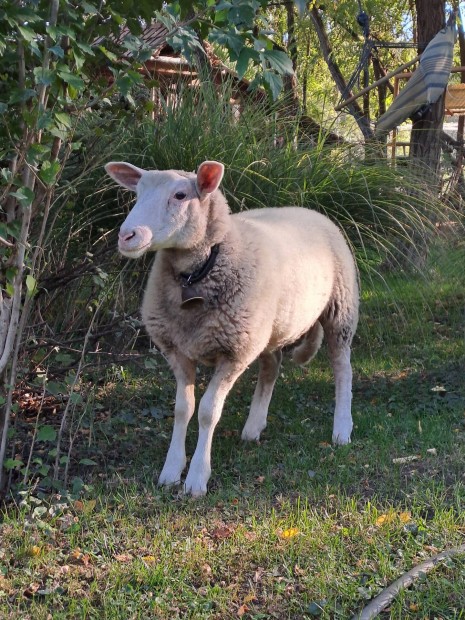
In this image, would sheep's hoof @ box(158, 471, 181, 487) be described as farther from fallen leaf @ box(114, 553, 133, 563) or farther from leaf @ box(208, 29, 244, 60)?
leaf @ box(208, 29, 244, 60)

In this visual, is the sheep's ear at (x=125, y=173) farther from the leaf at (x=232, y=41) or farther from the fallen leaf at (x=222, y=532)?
the fallen leaf at (x=222, y=532)

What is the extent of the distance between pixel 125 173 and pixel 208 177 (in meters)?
0.50

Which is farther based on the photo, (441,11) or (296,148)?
(441,11)

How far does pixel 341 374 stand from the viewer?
5.08 m

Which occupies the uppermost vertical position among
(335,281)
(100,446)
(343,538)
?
(335,281)

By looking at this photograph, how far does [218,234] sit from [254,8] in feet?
4.25

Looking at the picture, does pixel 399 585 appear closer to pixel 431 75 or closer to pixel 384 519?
pixel 384 519

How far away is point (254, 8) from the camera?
3012 mm

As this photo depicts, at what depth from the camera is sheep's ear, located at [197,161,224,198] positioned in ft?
12.7

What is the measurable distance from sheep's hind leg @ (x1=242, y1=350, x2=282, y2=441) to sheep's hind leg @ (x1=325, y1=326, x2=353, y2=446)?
366 mm

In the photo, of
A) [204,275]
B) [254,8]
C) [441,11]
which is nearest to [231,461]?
[204,275]

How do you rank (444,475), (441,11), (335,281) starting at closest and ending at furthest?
(444,475) → (335,281) → (441,11)

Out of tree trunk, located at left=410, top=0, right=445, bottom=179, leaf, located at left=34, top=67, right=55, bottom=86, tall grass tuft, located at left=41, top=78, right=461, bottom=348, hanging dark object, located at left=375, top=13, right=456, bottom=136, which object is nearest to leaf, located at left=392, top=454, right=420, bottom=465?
tall grass tuft, located at left=41, top=78, right=461, bottom=348

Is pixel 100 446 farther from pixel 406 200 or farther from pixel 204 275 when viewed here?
pixel 406 200
